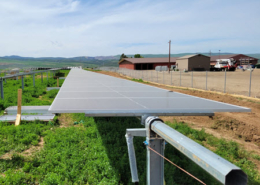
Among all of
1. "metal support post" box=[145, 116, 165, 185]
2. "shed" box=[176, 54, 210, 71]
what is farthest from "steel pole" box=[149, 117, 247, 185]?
"shed" box=[176, 54, 210, 71]

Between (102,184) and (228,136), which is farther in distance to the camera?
(228,136)

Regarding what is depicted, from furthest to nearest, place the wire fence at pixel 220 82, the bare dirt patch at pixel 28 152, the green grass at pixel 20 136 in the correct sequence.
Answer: the wire fence at pixel 220 82 < the green grass at pixel 20 136 < the bare dirt patch at pixel 28 152

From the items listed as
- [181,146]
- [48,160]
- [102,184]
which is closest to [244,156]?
[102,184]

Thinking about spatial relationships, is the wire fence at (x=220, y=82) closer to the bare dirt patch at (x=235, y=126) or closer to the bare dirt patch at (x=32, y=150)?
the bare dirt patch at (x=235, y=126)

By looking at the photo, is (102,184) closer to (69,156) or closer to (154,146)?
(69,156)

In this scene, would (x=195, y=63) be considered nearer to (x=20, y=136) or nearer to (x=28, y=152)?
(x=20, y=136)

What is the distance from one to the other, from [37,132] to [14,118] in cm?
195

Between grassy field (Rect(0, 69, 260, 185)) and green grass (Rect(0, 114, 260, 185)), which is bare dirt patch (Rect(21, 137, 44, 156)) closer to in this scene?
grassy field (Rect(0, 69, 260, 185))

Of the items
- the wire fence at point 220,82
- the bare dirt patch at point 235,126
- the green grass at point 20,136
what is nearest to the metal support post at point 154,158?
A: the green grass at point 20,136

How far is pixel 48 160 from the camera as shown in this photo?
578 centimetres

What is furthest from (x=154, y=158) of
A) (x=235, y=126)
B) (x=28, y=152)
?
(x=235, y=126)

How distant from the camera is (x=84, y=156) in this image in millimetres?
6008

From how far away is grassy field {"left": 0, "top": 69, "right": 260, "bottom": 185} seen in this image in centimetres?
510

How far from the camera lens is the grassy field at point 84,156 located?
16.7 feet
